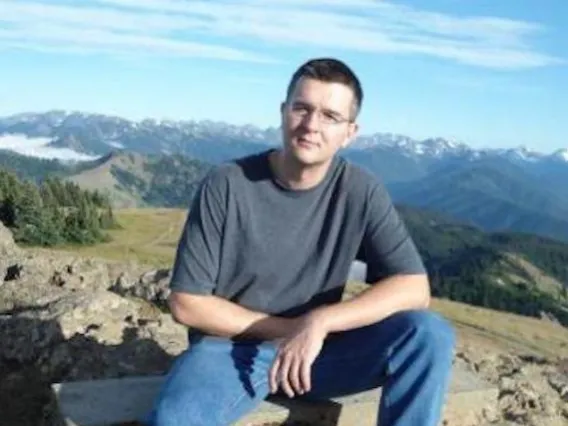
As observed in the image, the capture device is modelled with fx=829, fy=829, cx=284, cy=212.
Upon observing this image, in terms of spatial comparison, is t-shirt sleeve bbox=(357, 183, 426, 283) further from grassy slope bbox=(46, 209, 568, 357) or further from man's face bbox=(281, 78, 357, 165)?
grassy slope bbox=(46, 209, 568, 357)

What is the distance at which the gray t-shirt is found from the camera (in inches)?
286

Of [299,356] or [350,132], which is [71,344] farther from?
[350,132]

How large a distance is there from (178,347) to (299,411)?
401 centimetres

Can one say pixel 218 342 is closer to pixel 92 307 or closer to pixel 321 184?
pixel 321 184

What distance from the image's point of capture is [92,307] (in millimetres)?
12227

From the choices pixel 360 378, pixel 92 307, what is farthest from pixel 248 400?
pixel 92 307

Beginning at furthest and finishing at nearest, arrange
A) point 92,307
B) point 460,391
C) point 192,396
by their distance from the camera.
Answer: point 92,307
point 460,391
point 192,396

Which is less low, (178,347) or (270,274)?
(270,274)

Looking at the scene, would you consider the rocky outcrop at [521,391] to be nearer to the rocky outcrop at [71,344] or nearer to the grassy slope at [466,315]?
the rocky outcrop at [71,344]

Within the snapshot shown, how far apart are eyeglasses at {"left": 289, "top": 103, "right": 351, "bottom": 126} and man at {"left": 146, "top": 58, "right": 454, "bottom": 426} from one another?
11 millimetres

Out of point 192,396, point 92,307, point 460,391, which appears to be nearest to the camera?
point 192,396

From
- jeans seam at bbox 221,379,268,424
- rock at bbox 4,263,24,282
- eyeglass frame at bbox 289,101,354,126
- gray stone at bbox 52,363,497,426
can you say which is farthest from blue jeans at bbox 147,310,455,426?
rock at bbox 4,263,24,282

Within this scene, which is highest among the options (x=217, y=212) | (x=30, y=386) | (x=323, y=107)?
(x=323, y=107)

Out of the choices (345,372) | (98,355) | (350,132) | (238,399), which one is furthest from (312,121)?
(98,355)
